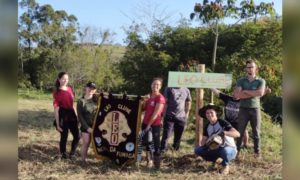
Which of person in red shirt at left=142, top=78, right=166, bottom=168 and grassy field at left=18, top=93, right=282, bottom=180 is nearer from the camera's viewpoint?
grassy field at left=18, top=93, right=282, bottom=180

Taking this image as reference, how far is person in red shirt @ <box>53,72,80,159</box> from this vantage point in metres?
6.49

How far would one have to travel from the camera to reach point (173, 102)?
22.7 ft

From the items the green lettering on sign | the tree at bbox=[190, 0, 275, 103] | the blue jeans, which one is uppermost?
the tree at bbox=[190, 0, 275, 103]

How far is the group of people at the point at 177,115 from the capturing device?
603 centimetres

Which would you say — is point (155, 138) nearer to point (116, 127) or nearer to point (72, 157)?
point (116, 127)

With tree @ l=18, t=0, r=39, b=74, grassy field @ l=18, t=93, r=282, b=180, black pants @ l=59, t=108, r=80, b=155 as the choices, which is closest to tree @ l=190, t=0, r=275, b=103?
grassy field @ l=18, t=93, r=282, b=180

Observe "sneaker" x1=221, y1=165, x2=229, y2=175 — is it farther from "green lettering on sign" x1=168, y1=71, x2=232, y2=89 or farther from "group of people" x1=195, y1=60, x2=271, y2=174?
"green lettering on sign" x1=168, y1=71, x2=232, y2=89

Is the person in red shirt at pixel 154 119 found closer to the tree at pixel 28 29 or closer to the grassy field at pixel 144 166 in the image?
the grassy field at pixel 144 166

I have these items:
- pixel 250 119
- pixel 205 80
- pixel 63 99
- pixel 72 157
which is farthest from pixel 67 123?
pixel 250 119

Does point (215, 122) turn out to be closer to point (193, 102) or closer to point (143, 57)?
point (193, 102)

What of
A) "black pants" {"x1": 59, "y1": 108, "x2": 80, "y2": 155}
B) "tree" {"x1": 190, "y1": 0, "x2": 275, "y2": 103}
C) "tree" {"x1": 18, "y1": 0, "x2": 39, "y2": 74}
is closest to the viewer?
"black pants" {"x1": 59, "y1": 108, "x2": 80, "y2": 155}

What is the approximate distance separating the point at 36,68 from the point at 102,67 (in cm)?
542

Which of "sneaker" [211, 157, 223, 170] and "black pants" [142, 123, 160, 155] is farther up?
"black pants" [142, 123, 160, 155]

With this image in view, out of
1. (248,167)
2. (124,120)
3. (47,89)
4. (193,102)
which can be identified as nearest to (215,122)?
(248,167)
